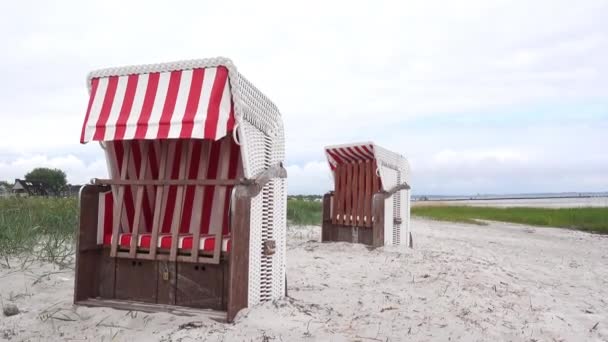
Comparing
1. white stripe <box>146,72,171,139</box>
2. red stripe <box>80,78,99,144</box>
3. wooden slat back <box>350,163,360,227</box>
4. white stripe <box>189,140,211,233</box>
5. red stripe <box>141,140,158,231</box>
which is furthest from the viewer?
wooden slat back <box>350,163,360,227</box>

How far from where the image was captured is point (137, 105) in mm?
3691

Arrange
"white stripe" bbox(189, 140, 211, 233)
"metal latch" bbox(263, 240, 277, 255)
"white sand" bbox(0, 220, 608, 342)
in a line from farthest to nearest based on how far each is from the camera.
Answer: "white stripe" bbox(189, 140, 211, 233) → "metal latch" bbox(263, 240, 277, 255) → "white sand" bbox(0, 220, 608, 342)

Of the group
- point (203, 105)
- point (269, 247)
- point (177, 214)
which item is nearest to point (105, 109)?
point (203, 105)

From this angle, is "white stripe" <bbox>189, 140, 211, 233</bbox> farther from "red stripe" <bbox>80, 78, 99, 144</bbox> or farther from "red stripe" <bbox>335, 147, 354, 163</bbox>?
"red stripe" <bbox>335, 147, 354, 163</bbox>

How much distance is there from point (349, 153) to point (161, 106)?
5.15 metres

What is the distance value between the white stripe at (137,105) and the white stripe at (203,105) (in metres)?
0.55

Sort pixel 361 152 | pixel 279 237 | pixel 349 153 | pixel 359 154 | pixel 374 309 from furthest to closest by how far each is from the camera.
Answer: pixel 349 153, pixel 359 154, pixel 361 152, pixel 279 237, pixel 374 309

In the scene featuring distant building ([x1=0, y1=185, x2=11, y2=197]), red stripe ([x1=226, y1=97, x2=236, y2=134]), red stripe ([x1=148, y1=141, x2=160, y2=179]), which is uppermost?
red stripe ([x1=226, y1=97, x2=236, y2=134])

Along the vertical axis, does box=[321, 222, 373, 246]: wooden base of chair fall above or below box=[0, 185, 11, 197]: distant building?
below

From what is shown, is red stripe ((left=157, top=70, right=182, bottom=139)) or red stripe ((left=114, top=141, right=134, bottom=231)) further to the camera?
red stripe ((left=114, top=141, right=134, bottom=231))

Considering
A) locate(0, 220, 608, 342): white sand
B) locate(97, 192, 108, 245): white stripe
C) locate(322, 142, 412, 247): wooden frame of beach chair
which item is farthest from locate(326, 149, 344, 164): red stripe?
locate(97, 192, 108, 245): white stripe

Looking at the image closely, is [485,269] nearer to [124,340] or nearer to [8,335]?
[124,340]

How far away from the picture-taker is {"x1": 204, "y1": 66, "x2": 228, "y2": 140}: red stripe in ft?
11.1

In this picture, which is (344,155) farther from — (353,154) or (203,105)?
(203,105)
